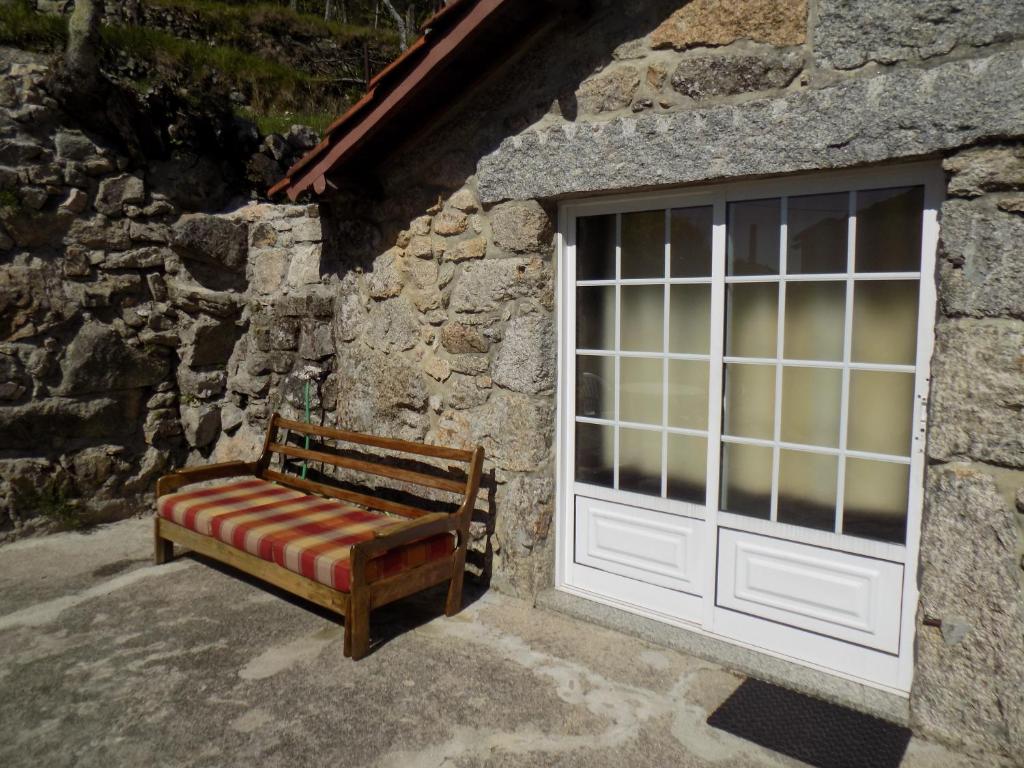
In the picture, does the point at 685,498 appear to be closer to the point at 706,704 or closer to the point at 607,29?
the point at 706,704

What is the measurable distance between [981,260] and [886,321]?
444 millimetres

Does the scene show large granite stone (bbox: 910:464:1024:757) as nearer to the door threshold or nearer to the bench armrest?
the door threshold

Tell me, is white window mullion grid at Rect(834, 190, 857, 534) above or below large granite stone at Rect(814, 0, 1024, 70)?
below

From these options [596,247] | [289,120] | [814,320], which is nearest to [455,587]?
[596,247]

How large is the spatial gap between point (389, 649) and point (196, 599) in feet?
4.14

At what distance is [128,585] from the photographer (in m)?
4.12

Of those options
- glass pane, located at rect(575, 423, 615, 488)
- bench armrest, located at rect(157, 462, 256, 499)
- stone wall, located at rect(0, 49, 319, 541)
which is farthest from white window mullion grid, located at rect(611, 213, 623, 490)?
bench armrest, located at rect(157, 462, 256, 499)

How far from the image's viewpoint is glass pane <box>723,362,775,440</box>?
10.4ft

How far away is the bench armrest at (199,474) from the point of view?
14.6 ft

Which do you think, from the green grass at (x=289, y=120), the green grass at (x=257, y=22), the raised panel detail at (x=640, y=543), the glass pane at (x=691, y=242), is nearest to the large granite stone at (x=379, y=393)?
the raised panel detail at (x=640, y=543)

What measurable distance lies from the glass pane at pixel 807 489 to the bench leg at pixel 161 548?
3549mm

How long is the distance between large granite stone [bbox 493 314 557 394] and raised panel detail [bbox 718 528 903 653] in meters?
1.15

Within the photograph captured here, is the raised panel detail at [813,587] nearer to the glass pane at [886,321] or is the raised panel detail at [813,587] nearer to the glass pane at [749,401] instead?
the glass pane at [749,401]

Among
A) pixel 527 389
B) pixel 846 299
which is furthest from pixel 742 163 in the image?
pixel 527 389
